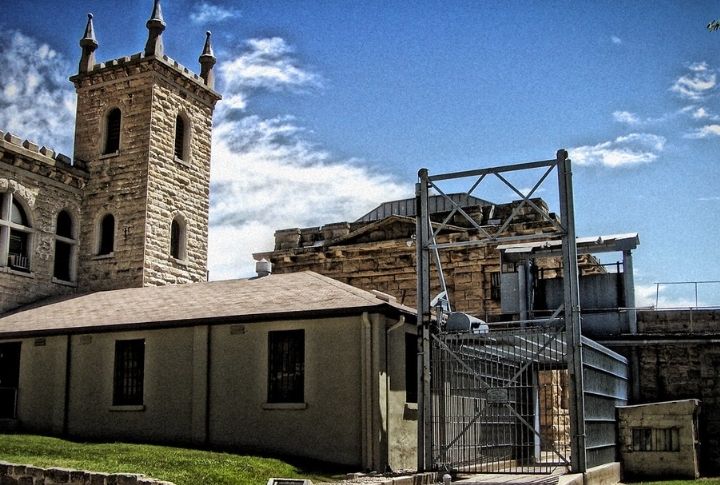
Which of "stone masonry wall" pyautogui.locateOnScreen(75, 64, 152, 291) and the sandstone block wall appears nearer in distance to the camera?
the sandstone block wall

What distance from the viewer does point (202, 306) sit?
19188 mm

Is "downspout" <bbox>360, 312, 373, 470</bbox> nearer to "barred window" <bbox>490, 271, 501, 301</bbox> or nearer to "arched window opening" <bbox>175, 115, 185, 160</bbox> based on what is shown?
"barred window" <bbox>490, 271, 501, 301</bbox>

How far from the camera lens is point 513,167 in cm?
1482

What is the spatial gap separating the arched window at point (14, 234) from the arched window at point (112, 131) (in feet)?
13.8

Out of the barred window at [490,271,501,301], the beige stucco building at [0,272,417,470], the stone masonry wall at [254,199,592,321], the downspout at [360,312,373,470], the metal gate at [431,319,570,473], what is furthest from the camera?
the stone masonry wall at [254,199,592,321]

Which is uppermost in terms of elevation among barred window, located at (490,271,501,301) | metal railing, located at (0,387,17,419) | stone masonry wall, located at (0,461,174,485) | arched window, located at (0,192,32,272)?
arched window, located at (0,192,32,272)

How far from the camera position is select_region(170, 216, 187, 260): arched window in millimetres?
28328

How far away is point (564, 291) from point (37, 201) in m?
18.1

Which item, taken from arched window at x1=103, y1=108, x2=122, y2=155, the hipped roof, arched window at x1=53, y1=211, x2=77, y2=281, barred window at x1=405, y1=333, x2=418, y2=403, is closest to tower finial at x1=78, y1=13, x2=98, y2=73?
arched window at x1=103, y1=108, x2=122, y2=155

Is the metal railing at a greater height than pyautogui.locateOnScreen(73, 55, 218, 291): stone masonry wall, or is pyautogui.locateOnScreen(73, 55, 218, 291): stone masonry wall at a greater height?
pyautogui.locateOnScreen(73, 55, 218, 291): stone masonry wall

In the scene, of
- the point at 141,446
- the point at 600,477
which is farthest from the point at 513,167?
the point at 141,446

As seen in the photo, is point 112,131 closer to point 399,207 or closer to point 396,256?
point 396,256

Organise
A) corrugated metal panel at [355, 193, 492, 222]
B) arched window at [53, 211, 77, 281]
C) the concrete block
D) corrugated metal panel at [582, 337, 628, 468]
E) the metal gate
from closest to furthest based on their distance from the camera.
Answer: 1. the concrete block
2. the metal gate
3. corrugated metal panel at [582, 337, 628, 468]
4. arched window at [53, 211, 77, 281]
5. corrugated metal panel at [355, 193, 492, 222]

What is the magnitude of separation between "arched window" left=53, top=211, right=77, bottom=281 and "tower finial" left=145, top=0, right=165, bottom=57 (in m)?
6.25
